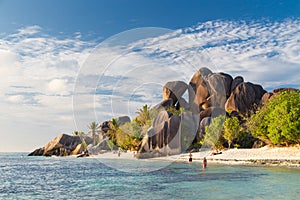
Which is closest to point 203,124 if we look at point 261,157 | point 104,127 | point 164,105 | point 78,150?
point 164,105

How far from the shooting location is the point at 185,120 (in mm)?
59969

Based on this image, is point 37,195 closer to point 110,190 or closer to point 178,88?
point 110,190

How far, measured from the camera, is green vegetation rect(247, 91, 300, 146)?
42844 mm

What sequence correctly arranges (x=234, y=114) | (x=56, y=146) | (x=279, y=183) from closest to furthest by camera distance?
(x=279, y=183), (x=234, y=114), (x=56, y=146)

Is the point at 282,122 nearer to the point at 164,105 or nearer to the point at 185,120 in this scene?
the point at 185,120

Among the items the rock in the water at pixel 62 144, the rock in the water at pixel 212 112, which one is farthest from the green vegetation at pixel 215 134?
the rock in the water at pixel 62 144

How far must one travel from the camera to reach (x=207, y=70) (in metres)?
A: 81.4

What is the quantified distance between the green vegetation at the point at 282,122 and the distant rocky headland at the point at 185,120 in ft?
3.14

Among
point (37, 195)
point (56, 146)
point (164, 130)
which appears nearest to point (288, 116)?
point (164, 130)

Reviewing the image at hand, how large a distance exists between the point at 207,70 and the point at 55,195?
64020 mm

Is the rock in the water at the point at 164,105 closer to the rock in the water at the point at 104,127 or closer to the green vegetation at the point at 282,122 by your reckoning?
the rock in the water at the point at 104,127

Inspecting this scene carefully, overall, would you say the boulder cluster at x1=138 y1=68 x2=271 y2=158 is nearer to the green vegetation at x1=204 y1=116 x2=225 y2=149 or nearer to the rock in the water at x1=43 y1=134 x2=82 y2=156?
the green vegetation at x1=204 y1=116 x2=225 y2=149

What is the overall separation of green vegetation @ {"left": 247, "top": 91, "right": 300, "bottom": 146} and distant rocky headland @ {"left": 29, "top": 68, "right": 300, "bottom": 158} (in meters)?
0.96

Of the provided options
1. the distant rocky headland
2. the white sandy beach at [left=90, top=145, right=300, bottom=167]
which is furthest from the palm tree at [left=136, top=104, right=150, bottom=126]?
the white sandy beach at [left=90, top=145, right=300, bottom=167]
